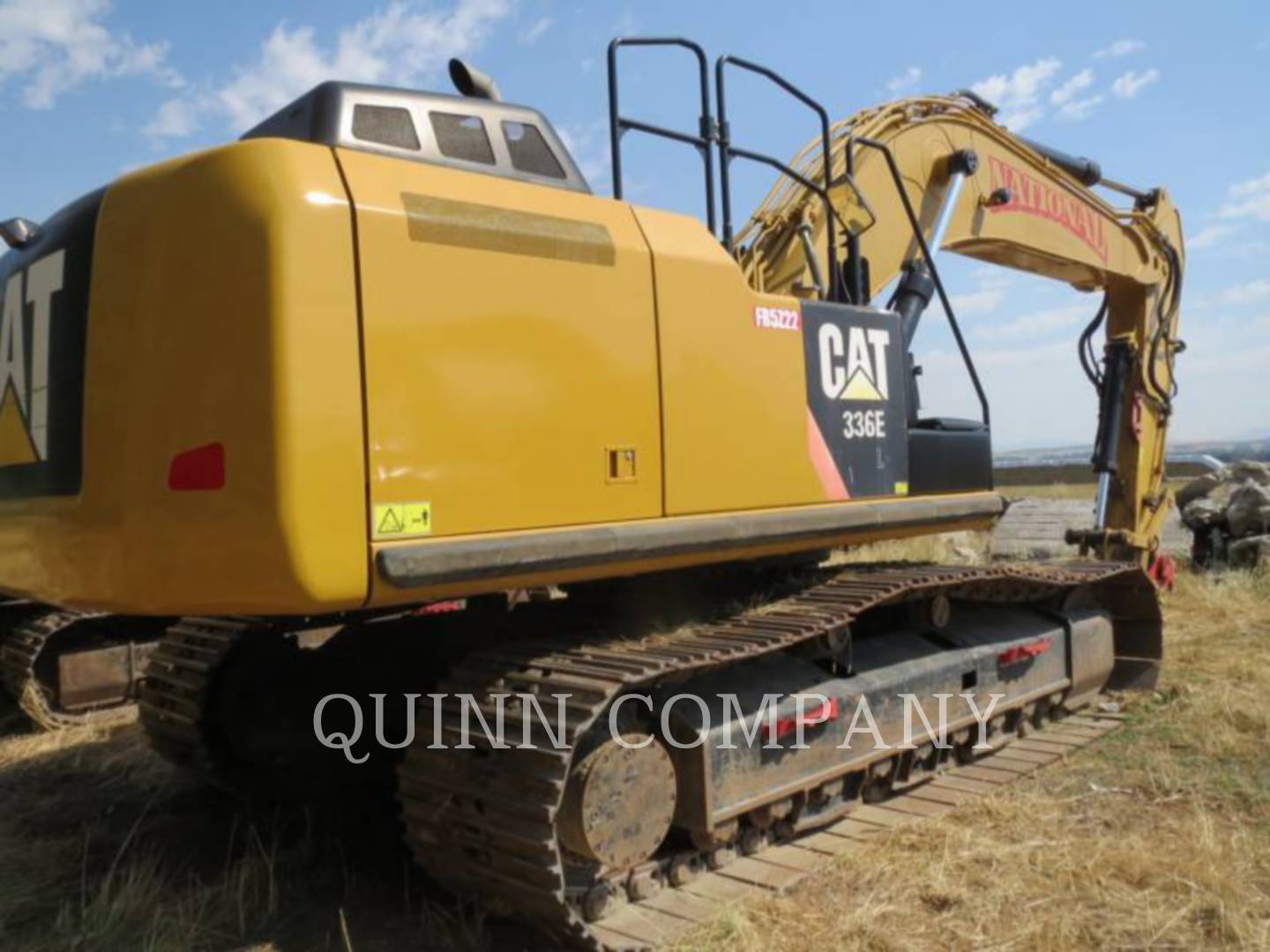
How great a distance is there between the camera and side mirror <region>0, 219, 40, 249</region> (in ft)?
12.1

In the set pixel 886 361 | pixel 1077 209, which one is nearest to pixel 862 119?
pixel 886 361

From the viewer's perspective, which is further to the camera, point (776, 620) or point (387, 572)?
point (776, 620)

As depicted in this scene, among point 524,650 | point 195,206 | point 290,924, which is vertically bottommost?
point 290,924

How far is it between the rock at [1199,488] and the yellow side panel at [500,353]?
10.8 metres

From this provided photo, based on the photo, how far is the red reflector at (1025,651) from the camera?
521 centimetres

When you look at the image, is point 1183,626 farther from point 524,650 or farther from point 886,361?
point 524,650

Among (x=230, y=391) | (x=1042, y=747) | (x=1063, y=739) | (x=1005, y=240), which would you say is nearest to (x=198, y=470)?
(x=230, y=391)

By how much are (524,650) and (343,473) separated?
41.2 inches

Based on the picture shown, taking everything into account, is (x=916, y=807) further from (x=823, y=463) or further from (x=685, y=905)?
(x=823, y=463)

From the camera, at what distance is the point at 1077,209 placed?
7.51 m

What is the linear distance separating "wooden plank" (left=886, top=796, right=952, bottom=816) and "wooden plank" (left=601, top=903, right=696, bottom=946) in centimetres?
136

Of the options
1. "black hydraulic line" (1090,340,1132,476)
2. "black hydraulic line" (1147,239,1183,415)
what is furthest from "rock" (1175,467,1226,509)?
"black hydraulic line" (1090,340,1132,476)

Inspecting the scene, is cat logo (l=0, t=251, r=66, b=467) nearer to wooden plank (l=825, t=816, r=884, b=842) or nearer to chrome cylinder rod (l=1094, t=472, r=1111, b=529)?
wooden plank (l=825, t=816, r=884, b=842)

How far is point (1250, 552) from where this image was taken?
10.7m
